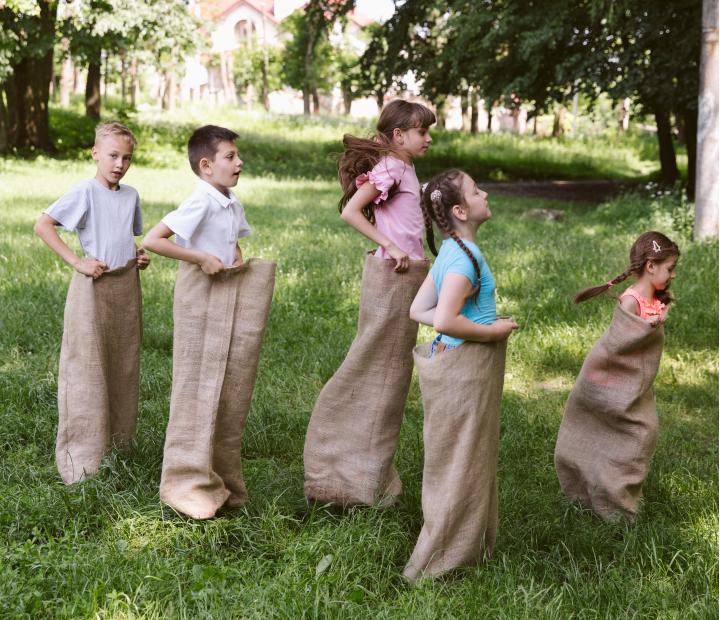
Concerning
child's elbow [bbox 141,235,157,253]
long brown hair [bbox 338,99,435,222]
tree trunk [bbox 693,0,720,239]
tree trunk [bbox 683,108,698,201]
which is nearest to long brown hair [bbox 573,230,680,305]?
long brown hair [bbox 338,99,435,222]

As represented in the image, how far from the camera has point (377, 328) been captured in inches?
176

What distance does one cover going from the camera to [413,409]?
6.29 meters

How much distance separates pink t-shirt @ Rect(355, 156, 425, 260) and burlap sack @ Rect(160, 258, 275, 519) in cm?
59

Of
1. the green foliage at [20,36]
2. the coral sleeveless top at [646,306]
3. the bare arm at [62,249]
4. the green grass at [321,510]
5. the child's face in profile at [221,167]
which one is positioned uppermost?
the green foliage at [20,36]

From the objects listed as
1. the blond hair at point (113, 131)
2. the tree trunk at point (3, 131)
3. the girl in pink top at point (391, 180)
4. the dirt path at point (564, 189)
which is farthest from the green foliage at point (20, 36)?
the girl in pink top at point (391, 180)

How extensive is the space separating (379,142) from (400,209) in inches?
13.3

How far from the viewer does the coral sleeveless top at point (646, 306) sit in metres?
4.45

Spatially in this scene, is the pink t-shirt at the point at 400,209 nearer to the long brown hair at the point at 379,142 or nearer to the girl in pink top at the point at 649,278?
the long brown hair at the point at 379,142

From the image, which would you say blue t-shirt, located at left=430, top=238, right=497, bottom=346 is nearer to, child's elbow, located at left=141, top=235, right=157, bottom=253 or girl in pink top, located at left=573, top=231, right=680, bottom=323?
girl in pink top, located at left=573, top=231, right=680, bottom=323

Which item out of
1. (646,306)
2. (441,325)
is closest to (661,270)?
(646,306)

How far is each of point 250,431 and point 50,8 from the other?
21400 mm

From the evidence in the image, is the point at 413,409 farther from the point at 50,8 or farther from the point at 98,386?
the point at 50,8

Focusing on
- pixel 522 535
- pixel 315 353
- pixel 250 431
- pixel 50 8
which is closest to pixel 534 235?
pixel 315 353

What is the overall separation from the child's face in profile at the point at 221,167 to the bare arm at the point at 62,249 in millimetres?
782
